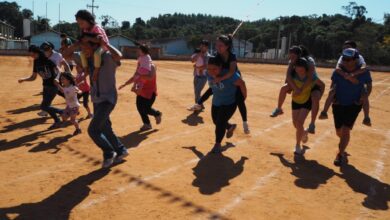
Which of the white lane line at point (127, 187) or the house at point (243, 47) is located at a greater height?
the house at point (243, 47)

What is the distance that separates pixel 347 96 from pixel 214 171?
2.49m

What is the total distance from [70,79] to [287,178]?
15.6ft

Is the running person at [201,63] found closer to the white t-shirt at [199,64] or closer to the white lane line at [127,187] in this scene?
the white t-shirt at [199,64]

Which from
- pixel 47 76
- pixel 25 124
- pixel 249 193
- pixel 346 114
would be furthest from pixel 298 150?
pixel 25 124

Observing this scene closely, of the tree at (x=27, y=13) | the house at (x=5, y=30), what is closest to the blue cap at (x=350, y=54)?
the house at (x=5, y=30)

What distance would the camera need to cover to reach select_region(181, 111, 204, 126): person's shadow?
356 inches

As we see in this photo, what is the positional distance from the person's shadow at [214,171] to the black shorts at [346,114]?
1668 millimetres

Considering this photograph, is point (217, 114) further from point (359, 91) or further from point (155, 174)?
point (359, 91)

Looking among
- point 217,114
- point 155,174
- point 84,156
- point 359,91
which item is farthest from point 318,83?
point 84,156

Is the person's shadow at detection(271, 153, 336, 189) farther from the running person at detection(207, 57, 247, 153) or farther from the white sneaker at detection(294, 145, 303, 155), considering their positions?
the running person at detection(207, 57, 247, 153)

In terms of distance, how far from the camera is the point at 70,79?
7777 mm

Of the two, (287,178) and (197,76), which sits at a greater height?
(197,76)

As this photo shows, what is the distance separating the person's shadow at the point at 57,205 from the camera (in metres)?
4.08

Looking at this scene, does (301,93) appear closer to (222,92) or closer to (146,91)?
(222,92)
